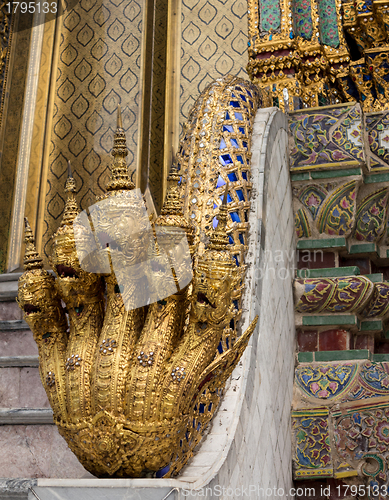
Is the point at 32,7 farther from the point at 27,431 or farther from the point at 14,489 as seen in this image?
the point at 14,489

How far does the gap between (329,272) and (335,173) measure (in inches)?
17.7

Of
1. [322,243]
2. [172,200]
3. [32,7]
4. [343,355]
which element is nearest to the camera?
[172,200]

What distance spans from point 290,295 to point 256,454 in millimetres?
883

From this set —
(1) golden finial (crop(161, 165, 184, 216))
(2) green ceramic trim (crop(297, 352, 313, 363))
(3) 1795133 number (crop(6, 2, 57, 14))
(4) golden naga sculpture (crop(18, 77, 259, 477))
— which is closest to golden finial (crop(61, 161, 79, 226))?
(4) golden naga sculpture (crop(18, 77, 259, 477))

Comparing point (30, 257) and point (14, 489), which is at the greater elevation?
point (30, 257)

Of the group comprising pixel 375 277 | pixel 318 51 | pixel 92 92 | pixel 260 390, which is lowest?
pixel 260 390

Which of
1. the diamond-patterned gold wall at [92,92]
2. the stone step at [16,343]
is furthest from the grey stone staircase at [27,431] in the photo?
the diamond-patterned gold wall at [92,92]

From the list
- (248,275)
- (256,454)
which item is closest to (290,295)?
(248,275)

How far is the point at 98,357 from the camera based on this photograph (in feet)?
5.38

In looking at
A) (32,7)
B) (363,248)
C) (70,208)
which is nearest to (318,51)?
(363,248)

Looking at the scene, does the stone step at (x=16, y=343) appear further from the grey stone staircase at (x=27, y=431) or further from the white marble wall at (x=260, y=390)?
the white marble wall at (x=260, y=390)

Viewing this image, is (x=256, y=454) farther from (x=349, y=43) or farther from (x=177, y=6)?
(x=177, y=6)

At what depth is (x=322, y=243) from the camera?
3006 millimetres

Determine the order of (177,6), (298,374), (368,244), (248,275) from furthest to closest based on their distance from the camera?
(177,6), (368,244), (298,374), (248,275)
